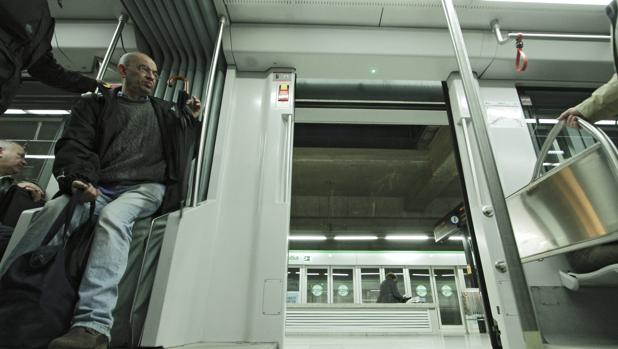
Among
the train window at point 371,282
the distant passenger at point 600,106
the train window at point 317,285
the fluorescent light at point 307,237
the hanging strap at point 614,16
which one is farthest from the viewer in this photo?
the fluorescent light at point 307,237

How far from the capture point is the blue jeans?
1080 mm

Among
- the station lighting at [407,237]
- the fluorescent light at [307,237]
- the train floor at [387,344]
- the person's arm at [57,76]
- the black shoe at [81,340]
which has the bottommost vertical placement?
the train floor at [387,344]

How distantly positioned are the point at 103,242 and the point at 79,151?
0.50 meters

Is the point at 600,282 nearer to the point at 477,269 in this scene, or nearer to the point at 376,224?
the point at 477,269

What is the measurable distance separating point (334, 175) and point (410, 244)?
609 centimetres

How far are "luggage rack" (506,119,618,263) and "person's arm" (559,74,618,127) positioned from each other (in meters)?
0.06

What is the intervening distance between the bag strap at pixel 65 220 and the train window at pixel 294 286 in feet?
33.6

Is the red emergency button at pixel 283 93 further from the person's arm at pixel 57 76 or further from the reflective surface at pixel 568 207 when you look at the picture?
the reflective surface at pixel 568 207

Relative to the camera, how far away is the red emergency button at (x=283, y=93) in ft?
8.75

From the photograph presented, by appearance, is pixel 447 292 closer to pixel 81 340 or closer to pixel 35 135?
pixel 35 135

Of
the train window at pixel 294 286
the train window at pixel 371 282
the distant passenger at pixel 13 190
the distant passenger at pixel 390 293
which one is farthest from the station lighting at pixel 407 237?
the distant passenger at pixel 13 190

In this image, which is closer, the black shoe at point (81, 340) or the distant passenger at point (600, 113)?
the black shoe at point (81, 340)

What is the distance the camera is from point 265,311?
197cm

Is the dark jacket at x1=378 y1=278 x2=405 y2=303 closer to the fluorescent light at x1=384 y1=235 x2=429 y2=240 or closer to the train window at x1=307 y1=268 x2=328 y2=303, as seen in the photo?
the train window at x1=307 y1=268 x2=328 y2=303
